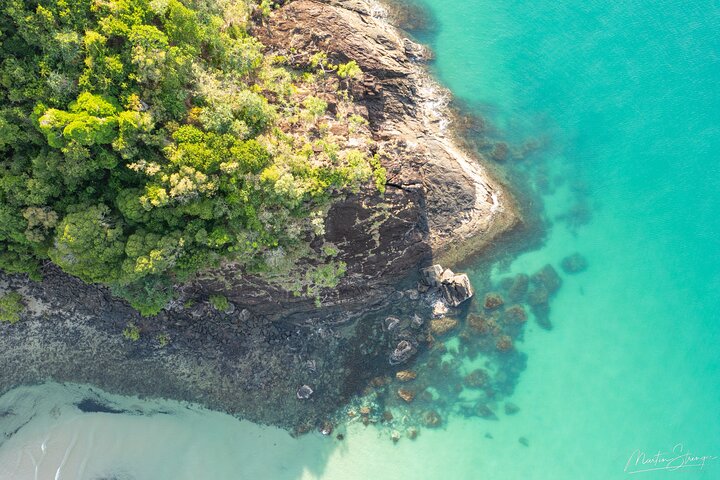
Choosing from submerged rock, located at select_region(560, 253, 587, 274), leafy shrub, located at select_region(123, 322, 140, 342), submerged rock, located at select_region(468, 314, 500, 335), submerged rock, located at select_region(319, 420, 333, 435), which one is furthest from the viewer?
submerged rock, located at select_region(560, 253, 587, 274)

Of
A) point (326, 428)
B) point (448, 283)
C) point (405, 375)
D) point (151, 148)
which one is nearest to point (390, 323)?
point (405, 375)

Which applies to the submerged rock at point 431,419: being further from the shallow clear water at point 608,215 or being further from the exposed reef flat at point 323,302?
the exposed reef flat at point 323,302

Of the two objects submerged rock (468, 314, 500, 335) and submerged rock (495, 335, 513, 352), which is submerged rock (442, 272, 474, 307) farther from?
submerged rock (495, 335, 513, 352)

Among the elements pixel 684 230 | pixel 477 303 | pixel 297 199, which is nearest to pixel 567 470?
pixel 477 303

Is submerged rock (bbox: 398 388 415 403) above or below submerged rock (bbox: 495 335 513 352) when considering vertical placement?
below

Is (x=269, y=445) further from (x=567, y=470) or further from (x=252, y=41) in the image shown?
(x=252, y=41)

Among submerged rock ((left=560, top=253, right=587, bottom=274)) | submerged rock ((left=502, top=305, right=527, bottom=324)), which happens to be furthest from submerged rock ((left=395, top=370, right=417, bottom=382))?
submerged rock ((left=560, top=253, right=587, bottom=274))

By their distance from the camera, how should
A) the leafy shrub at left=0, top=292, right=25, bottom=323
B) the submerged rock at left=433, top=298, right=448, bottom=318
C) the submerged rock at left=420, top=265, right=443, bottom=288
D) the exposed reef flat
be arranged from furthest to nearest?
1. the submerged rock at left=433, top=298, right=448, bottom=318
2. the submerged rock at left=420, top=265, right=443, bottom=288
3. the exposed reef flat
4. the leafy shrub at left=0, top=292, right=25, bottom=323
